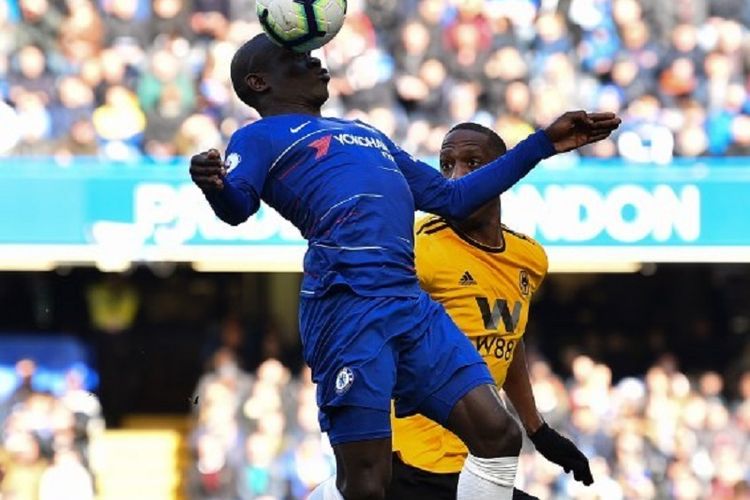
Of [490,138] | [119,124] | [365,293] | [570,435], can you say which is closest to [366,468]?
[365,293]

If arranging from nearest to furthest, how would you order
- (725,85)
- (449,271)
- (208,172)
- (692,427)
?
1. (208,172)
2. (449,271)
3. (692,427)
4. (725,85)

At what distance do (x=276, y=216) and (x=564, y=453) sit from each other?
8.46 metres

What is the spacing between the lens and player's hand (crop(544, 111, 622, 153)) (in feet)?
16.1

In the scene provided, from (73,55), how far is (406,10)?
2970 millimetres

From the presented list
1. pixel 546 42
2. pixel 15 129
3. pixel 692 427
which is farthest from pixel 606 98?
pixel 15 129

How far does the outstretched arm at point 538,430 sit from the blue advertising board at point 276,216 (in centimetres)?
785

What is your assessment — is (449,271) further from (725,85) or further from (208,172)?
(725,85)

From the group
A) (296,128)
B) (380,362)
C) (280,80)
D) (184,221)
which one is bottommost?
(184,221)

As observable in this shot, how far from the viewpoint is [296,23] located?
5090mm

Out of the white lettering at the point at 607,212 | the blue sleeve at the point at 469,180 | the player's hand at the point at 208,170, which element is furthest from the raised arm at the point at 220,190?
the white lettering at the point at 607,212

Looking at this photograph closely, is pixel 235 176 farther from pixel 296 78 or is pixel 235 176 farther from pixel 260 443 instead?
pixel 260 443

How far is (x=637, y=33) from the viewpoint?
14.8m

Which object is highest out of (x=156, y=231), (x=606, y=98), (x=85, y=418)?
(x=606, y=98)

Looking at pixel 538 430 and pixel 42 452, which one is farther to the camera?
pixel 42 452
